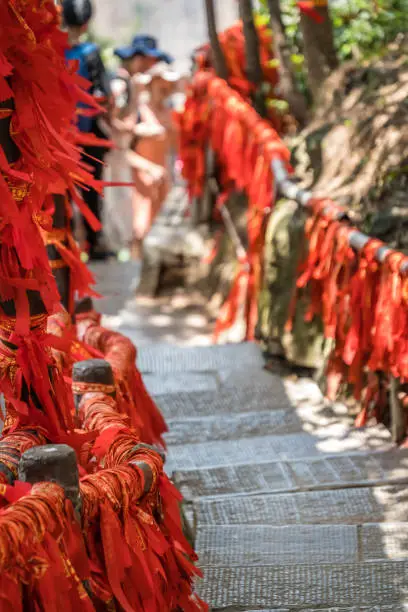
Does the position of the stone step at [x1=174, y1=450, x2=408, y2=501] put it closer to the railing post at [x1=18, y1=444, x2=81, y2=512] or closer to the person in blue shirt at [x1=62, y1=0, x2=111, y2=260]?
the railing post at [x1=18, y1=444, x2=81, y2=512]

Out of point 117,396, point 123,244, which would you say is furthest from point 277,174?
point 123,244

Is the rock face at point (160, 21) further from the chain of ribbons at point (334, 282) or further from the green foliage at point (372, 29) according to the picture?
the chain of ribbons at point (334, 282)

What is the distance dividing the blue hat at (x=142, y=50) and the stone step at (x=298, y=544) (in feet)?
29.2

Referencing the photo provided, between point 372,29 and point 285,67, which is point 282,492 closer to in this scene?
point 285,67

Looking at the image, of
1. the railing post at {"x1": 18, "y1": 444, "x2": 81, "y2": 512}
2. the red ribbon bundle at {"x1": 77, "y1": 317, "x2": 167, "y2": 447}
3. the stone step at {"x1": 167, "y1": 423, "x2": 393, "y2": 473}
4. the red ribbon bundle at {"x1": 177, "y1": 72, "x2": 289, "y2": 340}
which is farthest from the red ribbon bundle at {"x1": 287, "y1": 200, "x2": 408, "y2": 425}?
the railing post at {"x1": 18, "y1": 444, "x2": 81, "y2": 512}

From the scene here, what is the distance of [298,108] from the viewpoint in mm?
7742

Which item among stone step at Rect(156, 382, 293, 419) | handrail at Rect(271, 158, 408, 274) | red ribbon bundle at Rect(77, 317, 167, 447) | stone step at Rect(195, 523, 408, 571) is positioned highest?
handrail at Rect(271, 158, 408, 274)

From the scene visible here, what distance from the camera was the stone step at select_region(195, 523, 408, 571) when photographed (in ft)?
12.2

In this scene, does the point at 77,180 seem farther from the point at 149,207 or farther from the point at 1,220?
the point at 149,207

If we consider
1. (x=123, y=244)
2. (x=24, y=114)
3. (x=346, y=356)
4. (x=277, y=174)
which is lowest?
(x=123, y=244)

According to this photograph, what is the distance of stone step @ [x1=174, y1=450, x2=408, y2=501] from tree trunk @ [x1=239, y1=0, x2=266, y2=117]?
171 inches

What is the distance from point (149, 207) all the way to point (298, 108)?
193 inches

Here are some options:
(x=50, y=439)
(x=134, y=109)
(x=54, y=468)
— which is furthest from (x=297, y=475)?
(x=134, y=109)

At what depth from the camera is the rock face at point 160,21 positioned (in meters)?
31.7
